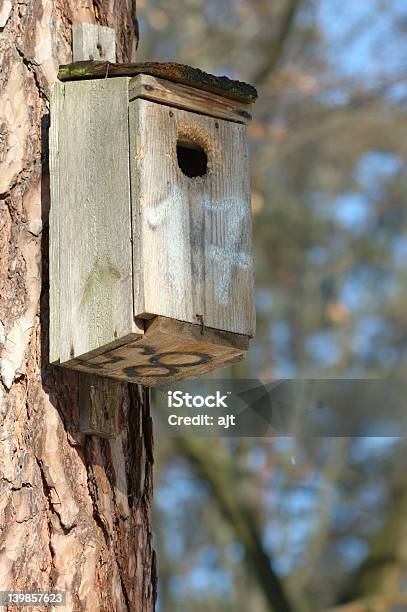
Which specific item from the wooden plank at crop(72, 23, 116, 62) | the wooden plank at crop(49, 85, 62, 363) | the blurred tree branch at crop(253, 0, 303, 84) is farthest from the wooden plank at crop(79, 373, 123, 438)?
the blurred tree branch at crop(253, 0, 303, 84)

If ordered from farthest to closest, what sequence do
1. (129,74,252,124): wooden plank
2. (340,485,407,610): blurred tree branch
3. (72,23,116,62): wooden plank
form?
(340,485,407,610): blurred tree branch → (72,23,116,62): wooden plank → (129,74,252,124): wooden plank

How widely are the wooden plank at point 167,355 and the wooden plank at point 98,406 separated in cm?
3

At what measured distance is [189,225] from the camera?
2371 mm

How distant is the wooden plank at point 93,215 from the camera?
2301 mm

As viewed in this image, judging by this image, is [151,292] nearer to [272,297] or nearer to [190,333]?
[190,333]

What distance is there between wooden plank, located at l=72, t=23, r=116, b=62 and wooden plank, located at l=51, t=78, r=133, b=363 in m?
0.14

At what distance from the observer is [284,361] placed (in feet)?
24.9

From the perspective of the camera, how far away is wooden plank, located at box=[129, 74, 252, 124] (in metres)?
2.37

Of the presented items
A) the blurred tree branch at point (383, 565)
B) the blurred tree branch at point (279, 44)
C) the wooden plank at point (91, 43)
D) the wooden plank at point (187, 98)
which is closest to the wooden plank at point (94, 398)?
the wooden plank at point (91, 43)

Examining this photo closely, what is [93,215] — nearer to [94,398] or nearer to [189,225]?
[189,225]

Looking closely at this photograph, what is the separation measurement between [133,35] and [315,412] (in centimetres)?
311

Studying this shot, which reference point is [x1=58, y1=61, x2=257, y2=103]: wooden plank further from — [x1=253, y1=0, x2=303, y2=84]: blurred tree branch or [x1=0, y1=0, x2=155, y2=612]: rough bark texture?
[x1=253, y1=0, x2=303, y2=84]: blurred tree branch

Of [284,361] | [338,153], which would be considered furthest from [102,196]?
[338,153]

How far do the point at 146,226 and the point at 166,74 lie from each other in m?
0.31
